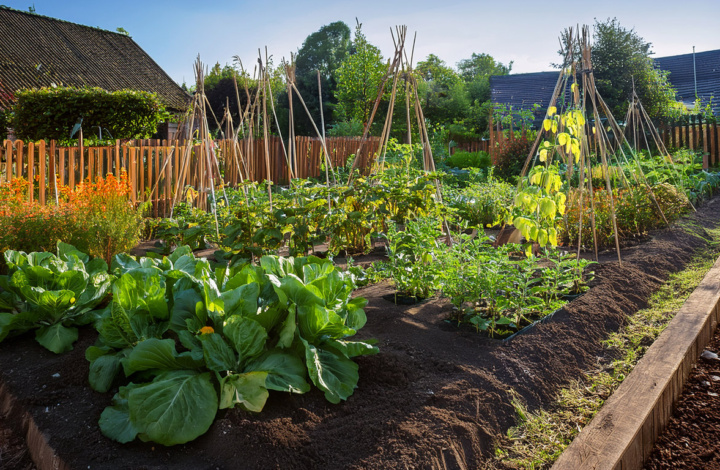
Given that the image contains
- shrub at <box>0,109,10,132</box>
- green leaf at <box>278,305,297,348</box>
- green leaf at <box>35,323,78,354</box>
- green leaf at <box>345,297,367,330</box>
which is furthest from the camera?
shrub at <box>0,109,10,132</box>

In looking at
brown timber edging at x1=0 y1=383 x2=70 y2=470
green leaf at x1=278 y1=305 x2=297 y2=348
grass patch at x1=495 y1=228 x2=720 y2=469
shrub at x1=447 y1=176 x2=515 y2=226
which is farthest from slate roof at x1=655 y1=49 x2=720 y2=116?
brown timber edging at x1=0 y1=383 x2=70 y2=470

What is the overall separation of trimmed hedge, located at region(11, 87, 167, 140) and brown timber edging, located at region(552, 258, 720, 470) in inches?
460

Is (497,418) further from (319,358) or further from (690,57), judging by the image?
(690,57)

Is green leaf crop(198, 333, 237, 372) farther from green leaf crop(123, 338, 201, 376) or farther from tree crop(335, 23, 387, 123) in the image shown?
tree crop(335, 23, 387, 123)

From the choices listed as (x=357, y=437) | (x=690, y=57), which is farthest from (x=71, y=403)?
(x=690, y=57)

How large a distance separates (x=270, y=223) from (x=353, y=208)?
90 centimetres

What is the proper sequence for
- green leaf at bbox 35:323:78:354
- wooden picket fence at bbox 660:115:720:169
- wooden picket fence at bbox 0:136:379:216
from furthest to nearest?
wooden picket fence at bbox 660:115:720:169 → wooden picket fence at bbox 0:136:379:216 → green leaf at bbox 35:323:78:354

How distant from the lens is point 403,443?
1.73 m

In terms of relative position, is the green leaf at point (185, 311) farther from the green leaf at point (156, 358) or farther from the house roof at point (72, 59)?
the house roof at point (72, 59)

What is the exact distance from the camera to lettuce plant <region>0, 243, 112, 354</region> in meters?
2.54

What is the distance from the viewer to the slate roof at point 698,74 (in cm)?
2133

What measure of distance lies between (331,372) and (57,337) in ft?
4.76

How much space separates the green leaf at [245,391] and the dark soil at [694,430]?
1482 mm

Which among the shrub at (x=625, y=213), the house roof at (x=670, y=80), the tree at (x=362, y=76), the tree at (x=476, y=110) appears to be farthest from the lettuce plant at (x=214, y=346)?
the house roof at (x=670, y=80)
